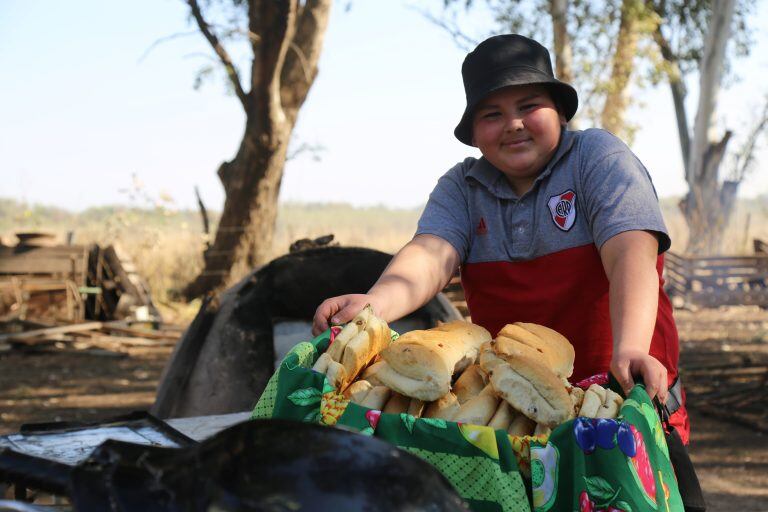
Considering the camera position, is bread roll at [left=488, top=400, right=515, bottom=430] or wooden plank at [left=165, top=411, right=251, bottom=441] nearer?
bread roll at [left=488, top=400, right=515, bottom=430]

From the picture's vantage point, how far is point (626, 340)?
1863mm

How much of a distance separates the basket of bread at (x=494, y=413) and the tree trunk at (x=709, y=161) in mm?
16986

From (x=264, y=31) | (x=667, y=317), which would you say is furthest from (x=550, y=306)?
(x=264, y=31)

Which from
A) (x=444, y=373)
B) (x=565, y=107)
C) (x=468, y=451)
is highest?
(x=565, y=107)

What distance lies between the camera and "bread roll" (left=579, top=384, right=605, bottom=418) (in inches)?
62.4

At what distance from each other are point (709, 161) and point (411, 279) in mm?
18423

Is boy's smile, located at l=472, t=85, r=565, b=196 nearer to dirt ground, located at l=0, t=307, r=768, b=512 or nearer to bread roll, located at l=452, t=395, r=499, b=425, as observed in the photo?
bread roll, located at l=452, t=395, r=499, b=425

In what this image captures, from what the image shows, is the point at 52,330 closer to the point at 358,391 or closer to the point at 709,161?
the point at 358,391

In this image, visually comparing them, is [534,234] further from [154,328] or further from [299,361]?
[154,328]

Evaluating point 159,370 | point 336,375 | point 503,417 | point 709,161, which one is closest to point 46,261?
point 159,370

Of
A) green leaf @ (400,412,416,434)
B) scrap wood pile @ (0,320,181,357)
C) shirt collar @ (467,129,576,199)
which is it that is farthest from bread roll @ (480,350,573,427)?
scrap wood pile @ (0,320,181,357)

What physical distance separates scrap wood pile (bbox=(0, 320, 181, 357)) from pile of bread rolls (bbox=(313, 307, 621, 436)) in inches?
328

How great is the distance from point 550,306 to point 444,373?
0.81 m

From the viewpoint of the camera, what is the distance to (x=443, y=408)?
1685 millimetres
